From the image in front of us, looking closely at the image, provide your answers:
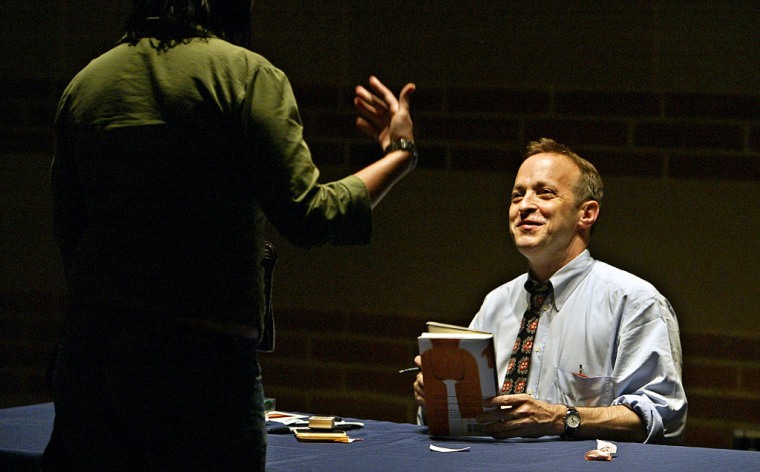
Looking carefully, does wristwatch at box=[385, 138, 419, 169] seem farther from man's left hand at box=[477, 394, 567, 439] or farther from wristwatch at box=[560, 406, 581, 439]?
wristwatch at box=[560, 406, 581, 439]

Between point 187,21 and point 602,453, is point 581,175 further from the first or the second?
point 187,21

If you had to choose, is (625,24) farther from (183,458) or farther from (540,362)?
(183,458)

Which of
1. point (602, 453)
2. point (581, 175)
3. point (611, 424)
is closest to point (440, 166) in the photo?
point (581, 175)

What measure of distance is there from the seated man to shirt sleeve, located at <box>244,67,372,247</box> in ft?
4.07

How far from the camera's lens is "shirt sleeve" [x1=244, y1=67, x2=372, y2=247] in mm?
1773

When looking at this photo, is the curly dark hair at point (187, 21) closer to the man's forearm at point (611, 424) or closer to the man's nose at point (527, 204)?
the man's forearm at point (611, 424)

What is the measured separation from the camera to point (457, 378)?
114 inches

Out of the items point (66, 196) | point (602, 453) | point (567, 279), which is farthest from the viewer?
point (567, 279)

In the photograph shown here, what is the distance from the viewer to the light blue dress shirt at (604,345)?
3180mm

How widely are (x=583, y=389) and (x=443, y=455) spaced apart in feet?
2.76

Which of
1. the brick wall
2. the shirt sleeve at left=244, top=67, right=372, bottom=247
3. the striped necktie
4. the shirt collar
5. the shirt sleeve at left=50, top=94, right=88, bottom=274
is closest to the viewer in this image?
the shirt sleeve at left=244, top=67, right=372, bottom=247

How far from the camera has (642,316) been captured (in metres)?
3.32

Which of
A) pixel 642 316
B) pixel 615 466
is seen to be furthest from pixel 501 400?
pixel 642 316

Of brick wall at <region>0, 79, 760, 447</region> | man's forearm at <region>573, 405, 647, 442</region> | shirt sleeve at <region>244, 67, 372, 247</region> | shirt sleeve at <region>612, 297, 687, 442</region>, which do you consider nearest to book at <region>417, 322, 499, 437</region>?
man's forearm at <region>573, 405, 647, 442</region>
